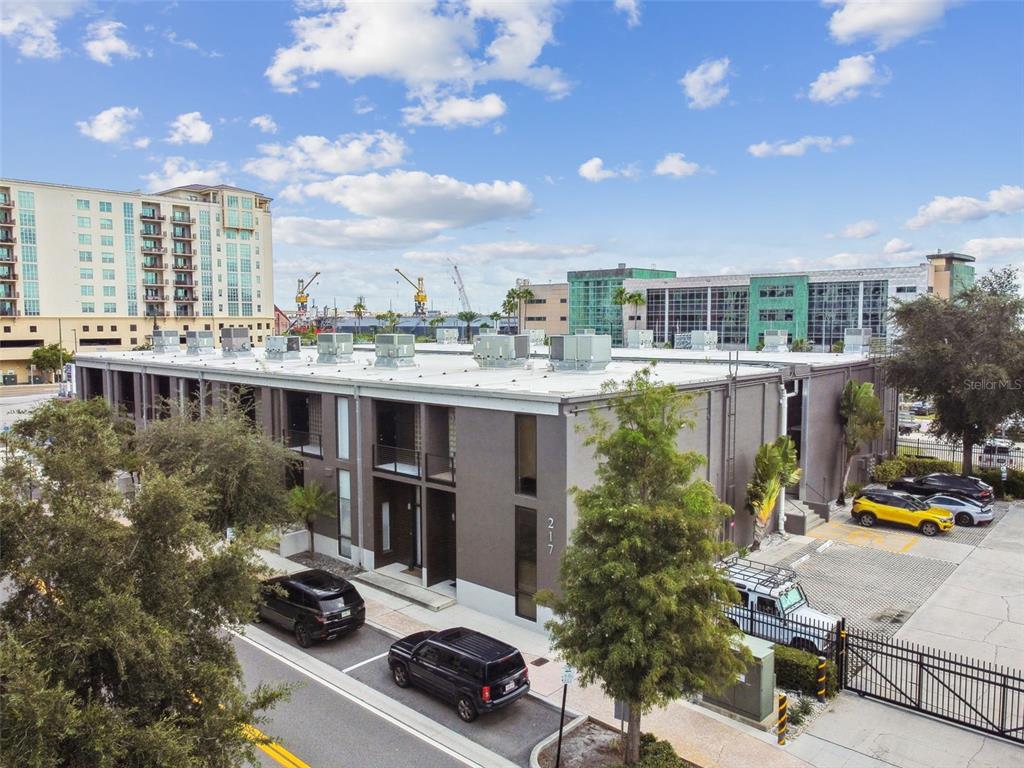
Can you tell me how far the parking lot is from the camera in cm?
1470

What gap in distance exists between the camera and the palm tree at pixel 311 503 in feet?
82.7

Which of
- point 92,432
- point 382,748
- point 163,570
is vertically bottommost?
point 382,748

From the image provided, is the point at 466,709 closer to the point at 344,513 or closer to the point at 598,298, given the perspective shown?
A: the point at 344,513

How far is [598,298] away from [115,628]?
127m

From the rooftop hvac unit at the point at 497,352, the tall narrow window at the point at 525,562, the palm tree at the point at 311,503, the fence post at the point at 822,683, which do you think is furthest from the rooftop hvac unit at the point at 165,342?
the fence post at the point at 822,683

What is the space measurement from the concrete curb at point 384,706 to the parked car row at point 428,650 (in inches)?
21.3

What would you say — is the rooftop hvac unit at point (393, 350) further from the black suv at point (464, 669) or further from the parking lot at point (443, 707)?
the black suv at point (464, 669)

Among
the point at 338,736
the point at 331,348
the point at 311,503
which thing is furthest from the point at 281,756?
the point at 331,348

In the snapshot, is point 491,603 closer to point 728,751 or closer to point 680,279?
point 728,751

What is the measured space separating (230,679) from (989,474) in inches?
1545

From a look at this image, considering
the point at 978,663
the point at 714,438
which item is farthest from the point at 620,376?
the point at 978,663

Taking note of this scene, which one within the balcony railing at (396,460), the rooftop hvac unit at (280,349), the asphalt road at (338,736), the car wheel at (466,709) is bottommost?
the asphalt road at (338,736)

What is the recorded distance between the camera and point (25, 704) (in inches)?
279

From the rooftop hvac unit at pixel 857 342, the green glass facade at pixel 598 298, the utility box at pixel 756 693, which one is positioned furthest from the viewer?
the green glass facade at pixel 598 298
